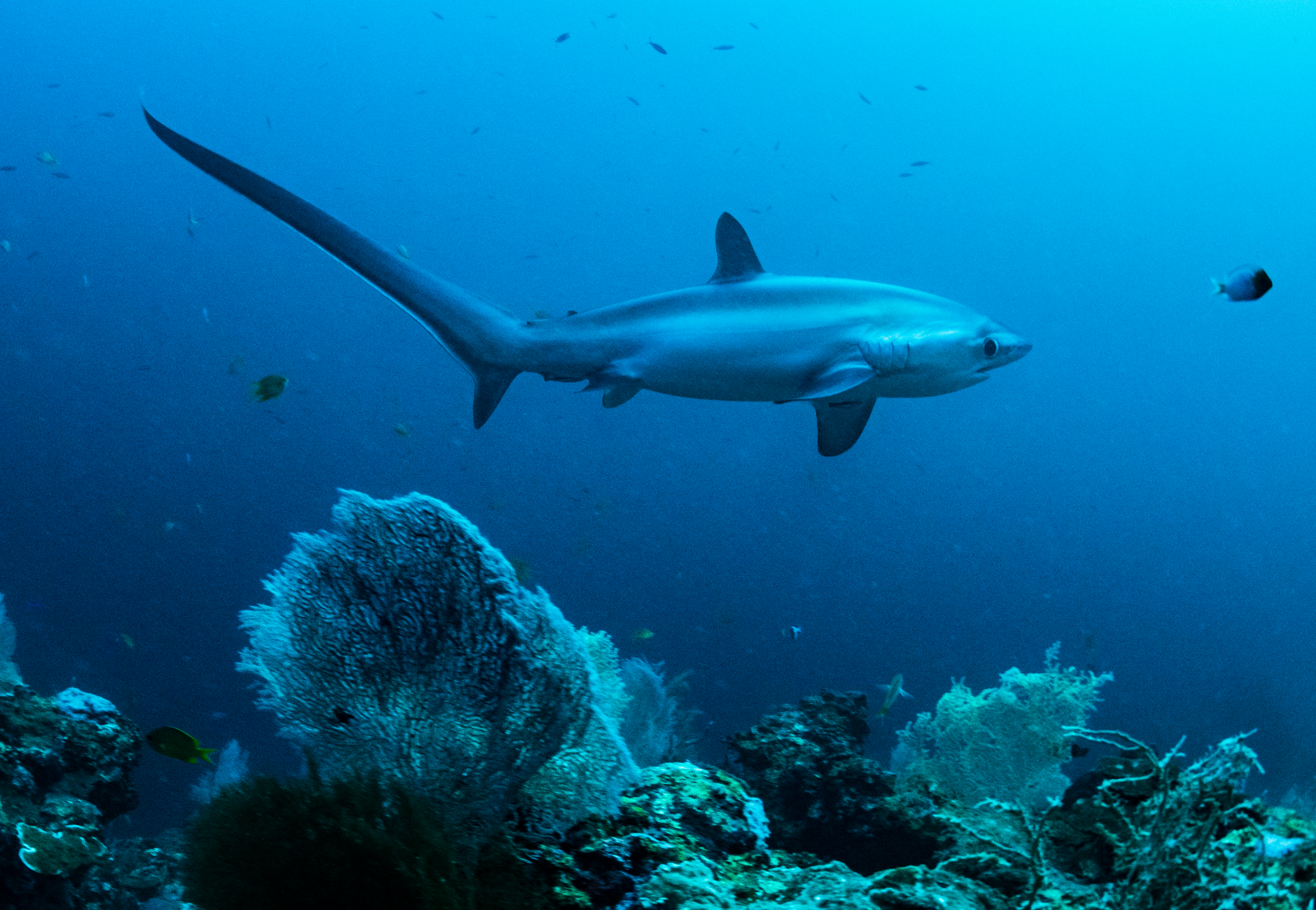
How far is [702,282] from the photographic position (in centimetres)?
3644

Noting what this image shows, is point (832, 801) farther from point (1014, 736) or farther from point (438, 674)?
point (438, 674)

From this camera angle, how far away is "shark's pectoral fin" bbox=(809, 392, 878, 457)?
4.42 meters

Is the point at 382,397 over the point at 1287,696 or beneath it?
over

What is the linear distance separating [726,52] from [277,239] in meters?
35.6

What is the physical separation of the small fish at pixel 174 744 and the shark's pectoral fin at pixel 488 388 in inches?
146

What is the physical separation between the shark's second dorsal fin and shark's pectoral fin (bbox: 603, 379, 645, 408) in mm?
705

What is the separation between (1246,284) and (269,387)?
34.9 feet

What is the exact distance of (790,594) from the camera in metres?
43.6

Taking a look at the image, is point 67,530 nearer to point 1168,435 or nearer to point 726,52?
point 726,52

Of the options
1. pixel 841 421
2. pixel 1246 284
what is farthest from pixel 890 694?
pixel 841 421

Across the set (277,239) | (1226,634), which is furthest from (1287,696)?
(277,239)

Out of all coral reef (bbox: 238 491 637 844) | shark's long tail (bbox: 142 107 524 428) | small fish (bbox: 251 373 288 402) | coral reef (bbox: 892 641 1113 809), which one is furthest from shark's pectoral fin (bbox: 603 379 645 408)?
small fish (bbox: 251 373 288 402)

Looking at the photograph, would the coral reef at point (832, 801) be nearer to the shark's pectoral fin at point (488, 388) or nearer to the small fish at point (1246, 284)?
the shark's pectoral fin at point (488, 388)

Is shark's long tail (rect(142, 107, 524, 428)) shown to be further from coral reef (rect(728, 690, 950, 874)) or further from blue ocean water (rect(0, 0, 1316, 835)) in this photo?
blue ocean water (rect(0, 0, 1316, 835))
